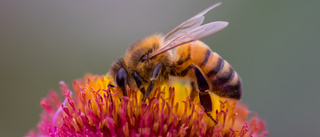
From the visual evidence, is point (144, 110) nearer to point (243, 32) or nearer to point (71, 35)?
point (243, 32)

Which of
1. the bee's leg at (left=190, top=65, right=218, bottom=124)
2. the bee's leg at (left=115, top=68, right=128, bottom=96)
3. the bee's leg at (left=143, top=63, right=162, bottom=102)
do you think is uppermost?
the bee's leg at (left=115, top=68, right=128, bottom=96)

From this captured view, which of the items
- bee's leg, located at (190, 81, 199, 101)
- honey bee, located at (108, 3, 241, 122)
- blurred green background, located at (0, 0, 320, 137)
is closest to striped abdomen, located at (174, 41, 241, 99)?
honey bee, located at (108, 3, 241, 122)

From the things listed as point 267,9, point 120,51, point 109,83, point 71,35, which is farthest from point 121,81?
point 71,35

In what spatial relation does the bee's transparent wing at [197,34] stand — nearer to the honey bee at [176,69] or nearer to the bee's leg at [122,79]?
the honey bee at [176,69]

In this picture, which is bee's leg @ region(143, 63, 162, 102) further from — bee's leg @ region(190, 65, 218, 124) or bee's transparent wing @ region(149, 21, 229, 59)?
bee's leg @ region(190, 65, 218, 124)

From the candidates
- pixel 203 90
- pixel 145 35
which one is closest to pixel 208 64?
pixel 203 90

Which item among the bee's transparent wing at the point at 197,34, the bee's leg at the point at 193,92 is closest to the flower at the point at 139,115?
the bee's leg at the point at 193,92

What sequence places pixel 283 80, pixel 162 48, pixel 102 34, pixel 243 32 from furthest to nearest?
pixel 102 34
pixel 243 32
pixel 283 80
pixel 162 48
